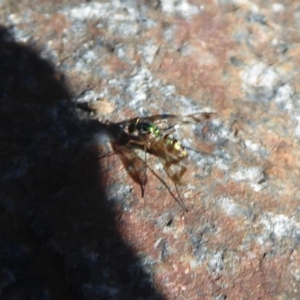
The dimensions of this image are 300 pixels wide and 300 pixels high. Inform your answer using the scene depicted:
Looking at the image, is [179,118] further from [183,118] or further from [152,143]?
[152,143]

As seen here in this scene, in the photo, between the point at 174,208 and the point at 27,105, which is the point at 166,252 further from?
the point at 27,105

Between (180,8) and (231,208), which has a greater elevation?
(180,8)

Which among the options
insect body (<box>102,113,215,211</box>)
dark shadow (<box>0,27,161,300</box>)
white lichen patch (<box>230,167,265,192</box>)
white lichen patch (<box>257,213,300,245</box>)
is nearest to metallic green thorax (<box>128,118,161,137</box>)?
insect body (<box>102,113,215,211</box>)

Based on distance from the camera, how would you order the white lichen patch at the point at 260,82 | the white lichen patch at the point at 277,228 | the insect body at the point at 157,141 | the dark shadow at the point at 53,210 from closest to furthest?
1. the dark shadow at the point at 53,210
2. the white lichen patch at the point at 277,228
3. the insect body at the point at 157,141
4. the white lichen patch at the point at 260,82

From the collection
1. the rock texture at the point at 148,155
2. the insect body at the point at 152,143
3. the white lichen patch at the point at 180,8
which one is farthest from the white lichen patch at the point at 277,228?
the white lichen patch at the point at 180,8

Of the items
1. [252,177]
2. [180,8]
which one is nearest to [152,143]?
[252,177]

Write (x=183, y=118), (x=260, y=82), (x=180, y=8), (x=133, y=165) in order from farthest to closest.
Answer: (x=180, y=8) → (x=260, y=82) → (x=183, y=118) → (x=133, y=165)

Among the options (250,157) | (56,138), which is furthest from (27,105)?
(250,157)

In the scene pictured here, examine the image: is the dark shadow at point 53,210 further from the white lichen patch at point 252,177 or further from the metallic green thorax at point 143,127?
the white lichen patch at point 252,177
